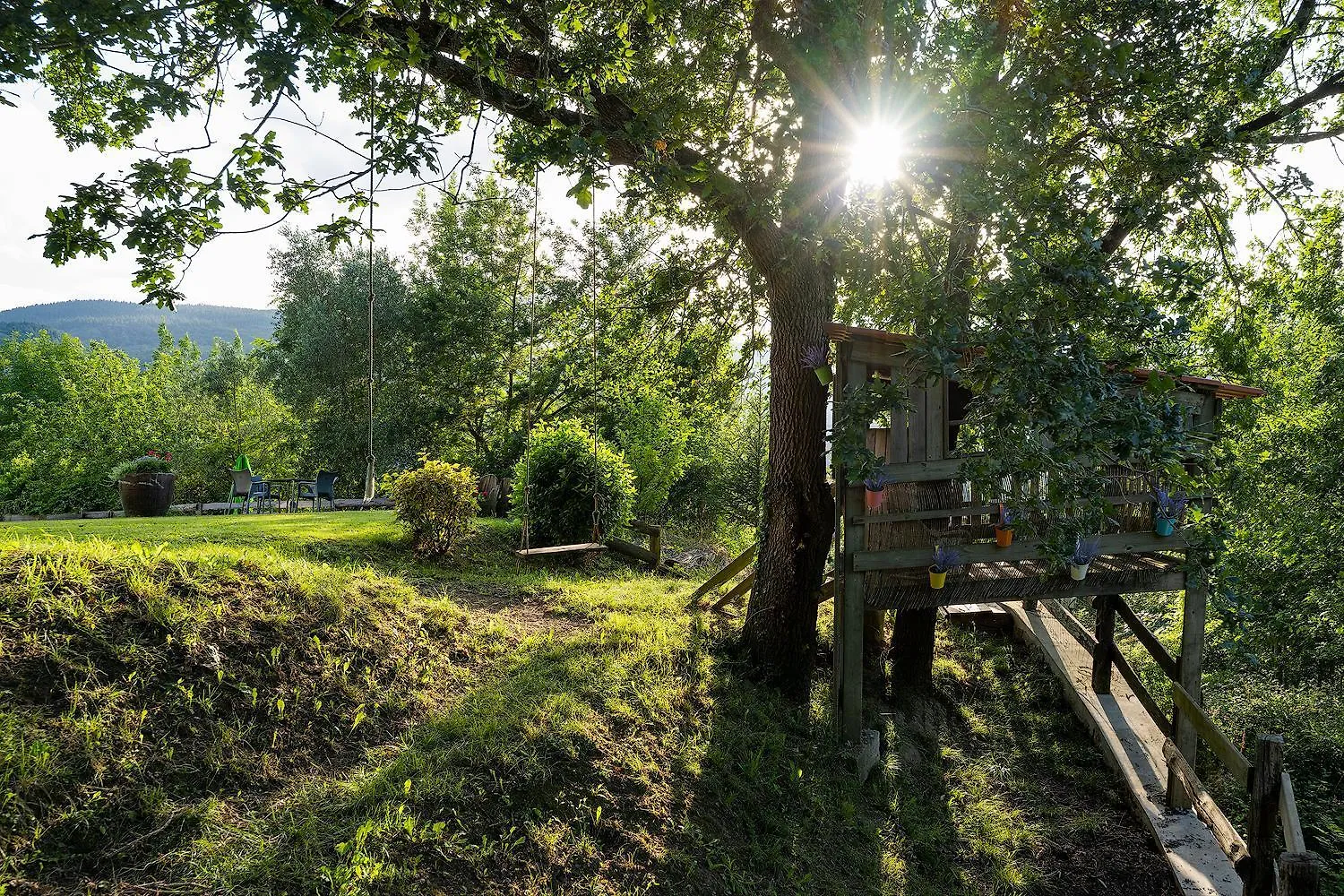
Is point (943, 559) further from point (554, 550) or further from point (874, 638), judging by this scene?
point (554, 550)

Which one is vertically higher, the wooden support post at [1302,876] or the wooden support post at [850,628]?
the wooden support post at [850,628]

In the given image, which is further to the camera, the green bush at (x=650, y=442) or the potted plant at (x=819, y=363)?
the green bush at (x=650, y=442)

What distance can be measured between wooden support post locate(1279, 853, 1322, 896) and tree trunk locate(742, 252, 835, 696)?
3505mm

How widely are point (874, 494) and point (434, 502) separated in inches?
233

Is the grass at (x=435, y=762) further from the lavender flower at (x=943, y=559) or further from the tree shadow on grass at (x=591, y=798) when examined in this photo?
the lavender flower at (x=943, y=559)

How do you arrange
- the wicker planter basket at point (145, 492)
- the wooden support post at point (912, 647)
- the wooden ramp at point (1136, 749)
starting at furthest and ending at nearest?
the wicker planter basket at point (145, 492) < the wooden support post at point (912, 647) < the wooden ramp at point (1136, 749)

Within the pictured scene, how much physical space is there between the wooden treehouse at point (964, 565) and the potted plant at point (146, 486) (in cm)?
1286

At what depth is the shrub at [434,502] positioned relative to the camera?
9.43 metres

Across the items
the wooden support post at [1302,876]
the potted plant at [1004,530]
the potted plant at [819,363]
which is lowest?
the wooden support post at [1302,876]

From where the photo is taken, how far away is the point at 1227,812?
7504mm

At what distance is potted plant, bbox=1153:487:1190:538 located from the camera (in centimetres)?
688

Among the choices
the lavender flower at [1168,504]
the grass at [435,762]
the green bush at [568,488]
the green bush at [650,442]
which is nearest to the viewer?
the grass at [435,762]

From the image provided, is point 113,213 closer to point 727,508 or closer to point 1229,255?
point 1229,255

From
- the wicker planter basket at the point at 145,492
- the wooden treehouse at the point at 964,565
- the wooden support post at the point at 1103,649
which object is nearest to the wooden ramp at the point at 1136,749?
the wooden treehouse at the point at 964,565
